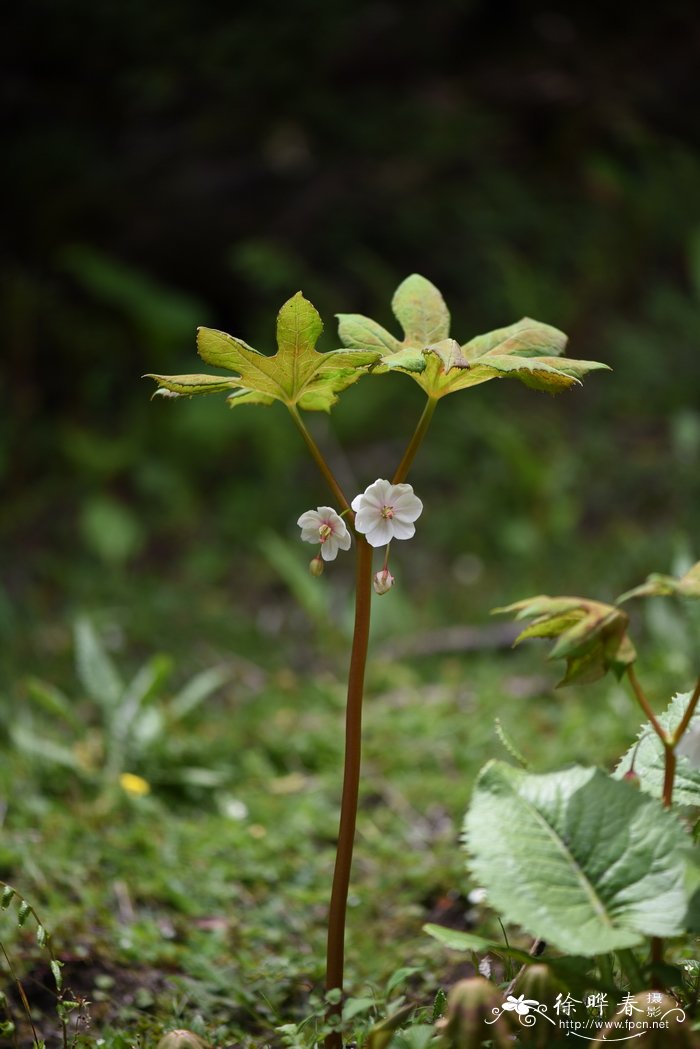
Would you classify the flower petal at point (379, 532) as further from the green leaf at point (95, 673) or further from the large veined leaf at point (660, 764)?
the green leaf at point (95, 673)

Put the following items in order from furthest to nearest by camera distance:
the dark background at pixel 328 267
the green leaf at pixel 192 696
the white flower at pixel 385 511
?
the dark background at pixel 328 267
the green leaf at pixel 192 696
the white flower at pixel 385 511

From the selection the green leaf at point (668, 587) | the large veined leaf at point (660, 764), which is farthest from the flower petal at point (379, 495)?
the large veined leaf at point (660, 764)

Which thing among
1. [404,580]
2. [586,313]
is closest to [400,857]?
[404,580]

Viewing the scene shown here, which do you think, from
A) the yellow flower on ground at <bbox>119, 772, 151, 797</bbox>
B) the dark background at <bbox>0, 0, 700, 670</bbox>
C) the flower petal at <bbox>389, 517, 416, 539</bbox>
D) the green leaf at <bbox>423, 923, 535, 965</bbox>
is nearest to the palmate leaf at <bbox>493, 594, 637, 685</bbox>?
the flower petal at <bbox>389, 517, 416, 539</bbox>

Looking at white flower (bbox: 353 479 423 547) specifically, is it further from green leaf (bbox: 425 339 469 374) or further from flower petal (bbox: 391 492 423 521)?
green leaf (bbox: 425 339 469 374)

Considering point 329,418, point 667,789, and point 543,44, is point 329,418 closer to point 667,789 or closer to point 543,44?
point 543,44
